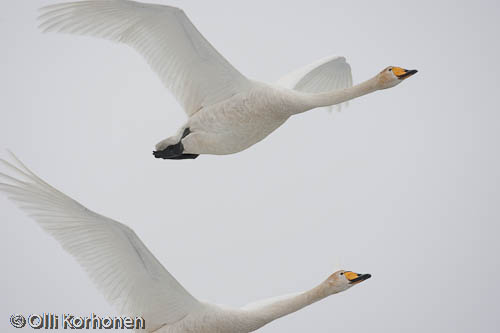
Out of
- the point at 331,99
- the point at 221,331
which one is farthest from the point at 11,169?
the point at 331,99

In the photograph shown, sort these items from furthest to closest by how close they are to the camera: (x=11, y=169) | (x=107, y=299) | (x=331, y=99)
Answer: (x=331, y=99) < (x=107, y=299) < (x=11, y=169)

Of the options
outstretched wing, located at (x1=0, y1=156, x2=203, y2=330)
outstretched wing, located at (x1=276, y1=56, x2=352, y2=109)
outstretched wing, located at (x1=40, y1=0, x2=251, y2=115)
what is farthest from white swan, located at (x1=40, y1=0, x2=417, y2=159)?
outstretched wing, located at (x1=0, y1=156, x2=203, y2=330)

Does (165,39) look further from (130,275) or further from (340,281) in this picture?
(340,281)

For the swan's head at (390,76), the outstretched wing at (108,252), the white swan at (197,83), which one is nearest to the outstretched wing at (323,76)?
the white swan at (197,83)

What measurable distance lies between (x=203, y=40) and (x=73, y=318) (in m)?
1.96

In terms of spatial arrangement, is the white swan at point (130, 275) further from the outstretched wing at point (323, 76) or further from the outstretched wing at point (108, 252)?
the outstretched wing at point (323, 76)

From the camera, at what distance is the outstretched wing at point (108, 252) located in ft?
17.9

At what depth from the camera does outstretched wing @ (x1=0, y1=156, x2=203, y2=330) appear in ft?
17.9

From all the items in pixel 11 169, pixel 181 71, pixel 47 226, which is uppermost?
pixel 181 71

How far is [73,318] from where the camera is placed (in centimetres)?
618

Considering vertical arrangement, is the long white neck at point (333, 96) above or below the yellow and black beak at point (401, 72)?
below

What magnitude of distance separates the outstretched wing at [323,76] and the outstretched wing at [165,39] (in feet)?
2.86

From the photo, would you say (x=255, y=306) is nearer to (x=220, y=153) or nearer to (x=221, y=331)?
(x=221, y=331)

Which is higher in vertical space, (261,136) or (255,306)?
(261,136)
